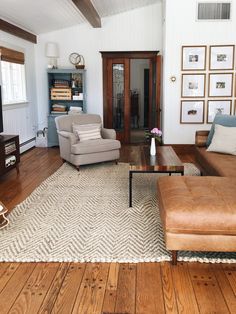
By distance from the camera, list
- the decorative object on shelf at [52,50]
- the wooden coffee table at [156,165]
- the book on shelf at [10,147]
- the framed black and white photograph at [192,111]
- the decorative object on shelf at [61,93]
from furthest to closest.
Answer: the decorative object on shelf at [61,93] < the decorative object on shelf at [52,50] < the framed black and white photograph at [192,111] < the book on shelf at [10,147] < the wooden coffee table at [156,165]

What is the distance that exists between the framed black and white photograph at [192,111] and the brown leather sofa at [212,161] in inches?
68.6

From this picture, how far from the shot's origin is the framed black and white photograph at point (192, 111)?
640 centimetres

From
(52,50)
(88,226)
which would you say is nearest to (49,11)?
(52,50)

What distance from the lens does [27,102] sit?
23.0ft

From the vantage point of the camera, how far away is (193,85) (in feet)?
20.7

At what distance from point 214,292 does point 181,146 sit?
4583mm

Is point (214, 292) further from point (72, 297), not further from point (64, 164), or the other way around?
point (64, 164)

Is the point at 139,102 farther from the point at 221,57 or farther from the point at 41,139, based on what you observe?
the point at 221,57

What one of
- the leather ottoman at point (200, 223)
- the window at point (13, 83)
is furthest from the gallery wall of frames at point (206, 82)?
the leather ottoman at point (200, 223)

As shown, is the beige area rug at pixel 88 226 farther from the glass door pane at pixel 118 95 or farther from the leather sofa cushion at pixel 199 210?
the glass door pane at pixel 118 95

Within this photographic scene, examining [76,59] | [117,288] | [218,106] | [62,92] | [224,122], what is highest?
[76,59]

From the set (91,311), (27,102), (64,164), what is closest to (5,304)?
(91,311)

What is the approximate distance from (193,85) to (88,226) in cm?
412

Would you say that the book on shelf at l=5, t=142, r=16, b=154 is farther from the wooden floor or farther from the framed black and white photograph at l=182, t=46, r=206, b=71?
the framed black and white photograph at l=182, t=46, r=206, b=71
